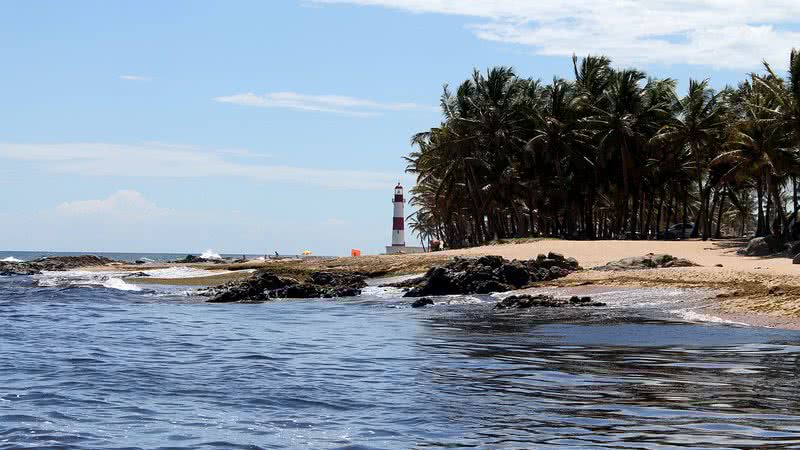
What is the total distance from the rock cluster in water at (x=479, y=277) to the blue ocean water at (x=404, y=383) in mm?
8969

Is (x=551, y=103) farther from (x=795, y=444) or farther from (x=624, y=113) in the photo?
(x=795, y=444)

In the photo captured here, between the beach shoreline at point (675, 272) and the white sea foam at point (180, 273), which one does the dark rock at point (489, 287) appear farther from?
the white sea foam at point (180, 273)

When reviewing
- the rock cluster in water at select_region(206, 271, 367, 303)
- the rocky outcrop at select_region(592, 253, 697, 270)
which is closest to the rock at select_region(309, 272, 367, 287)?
the rock cluster in water at select_region(206, 271, 367, 303)

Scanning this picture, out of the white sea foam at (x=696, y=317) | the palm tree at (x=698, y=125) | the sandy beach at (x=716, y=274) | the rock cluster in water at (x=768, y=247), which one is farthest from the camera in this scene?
the palm tree at (x=698, y=125)

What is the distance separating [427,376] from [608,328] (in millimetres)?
8728

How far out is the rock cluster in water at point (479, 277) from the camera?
120 feet

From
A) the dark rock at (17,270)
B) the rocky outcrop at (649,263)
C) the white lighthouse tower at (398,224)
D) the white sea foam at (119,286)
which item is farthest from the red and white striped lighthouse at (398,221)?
the rocky outcrop at (649,263)

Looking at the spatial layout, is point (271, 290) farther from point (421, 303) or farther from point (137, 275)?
point (137, 275)

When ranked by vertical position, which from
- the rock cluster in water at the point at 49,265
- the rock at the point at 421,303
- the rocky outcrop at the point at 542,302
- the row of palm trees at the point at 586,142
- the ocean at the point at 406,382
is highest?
the row of palm trees at the point at 586,142

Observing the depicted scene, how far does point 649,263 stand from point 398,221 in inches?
2255

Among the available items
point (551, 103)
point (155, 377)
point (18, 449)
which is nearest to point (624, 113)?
point (551, 103)

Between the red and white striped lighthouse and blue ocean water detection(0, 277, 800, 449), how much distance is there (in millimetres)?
66927

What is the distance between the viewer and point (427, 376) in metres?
15.5

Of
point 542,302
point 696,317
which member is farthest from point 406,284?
point 696,317
